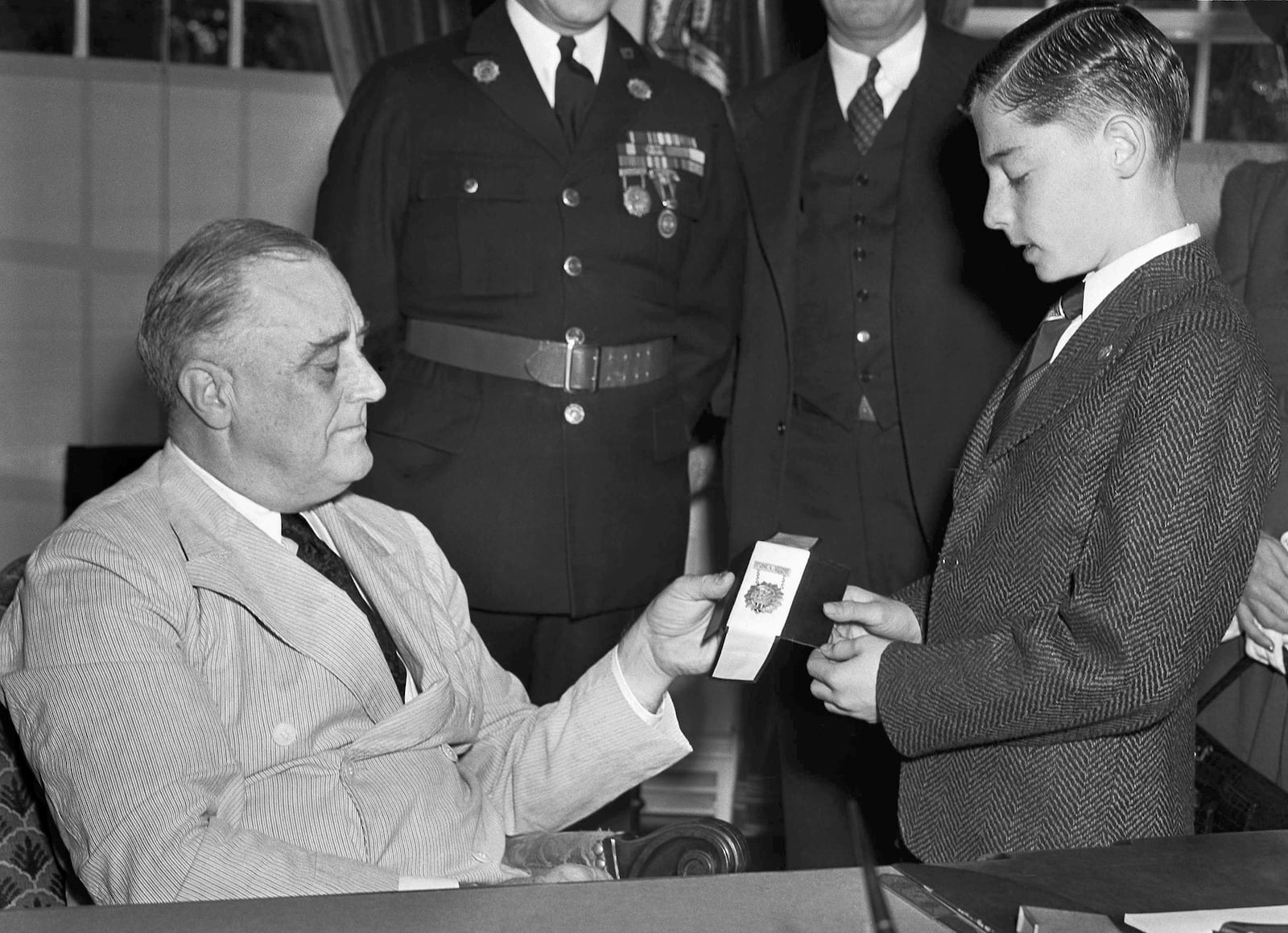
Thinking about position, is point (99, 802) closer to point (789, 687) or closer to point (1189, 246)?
point (1189, 246)

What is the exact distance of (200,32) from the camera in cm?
475

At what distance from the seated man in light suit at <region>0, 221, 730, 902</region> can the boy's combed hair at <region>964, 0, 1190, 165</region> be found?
81 cm

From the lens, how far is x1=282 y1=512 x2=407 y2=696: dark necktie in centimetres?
223

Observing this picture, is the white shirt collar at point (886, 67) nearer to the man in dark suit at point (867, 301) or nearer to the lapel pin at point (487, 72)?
the man in dark suit at point (867, 301)

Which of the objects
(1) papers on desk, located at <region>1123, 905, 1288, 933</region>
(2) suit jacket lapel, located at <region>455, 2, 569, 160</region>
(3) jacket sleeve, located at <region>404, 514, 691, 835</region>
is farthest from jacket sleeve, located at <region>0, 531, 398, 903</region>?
(2) suit jacket lapel, located at <region>455, 2, 569, 160</region>

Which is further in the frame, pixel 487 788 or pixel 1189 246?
pixel 487 788

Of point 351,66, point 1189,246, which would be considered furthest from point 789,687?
point 351,66

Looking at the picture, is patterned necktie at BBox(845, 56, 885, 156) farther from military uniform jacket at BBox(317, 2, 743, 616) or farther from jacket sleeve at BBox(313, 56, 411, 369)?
jacket sleeve at BBox(313, 56, 411, 369)

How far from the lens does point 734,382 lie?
333cm

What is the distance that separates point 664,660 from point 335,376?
63cm

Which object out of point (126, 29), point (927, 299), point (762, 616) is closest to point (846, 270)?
point (927, 299)

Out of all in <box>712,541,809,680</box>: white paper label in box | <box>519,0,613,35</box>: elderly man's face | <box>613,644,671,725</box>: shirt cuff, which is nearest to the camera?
<box>712,541,809,680</box>: white paper label in box

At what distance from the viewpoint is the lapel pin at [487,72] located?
10.2ft

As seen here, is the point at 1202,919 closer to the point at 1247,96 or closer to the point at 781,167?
the point at 781,167
